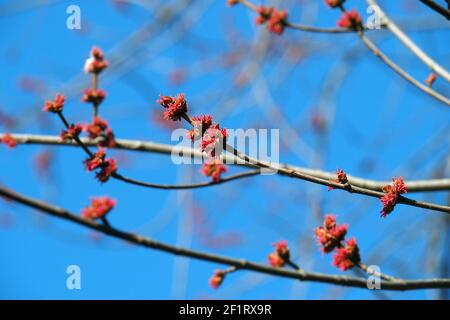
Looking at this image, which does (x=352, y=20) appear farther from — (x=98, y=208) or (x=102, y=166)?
(x=98, y=208)

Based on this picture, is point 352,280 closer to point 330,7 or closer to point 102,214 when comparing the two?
point 102,214

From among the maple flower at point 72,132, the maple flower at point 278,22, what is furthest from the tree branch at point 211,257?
the maple flower at point 278,22

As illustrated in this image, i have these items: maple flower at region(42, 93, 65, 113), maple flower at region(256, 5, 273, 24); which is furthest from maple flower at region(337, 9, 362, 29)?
maple flower at region(42, 93, 65, 113)

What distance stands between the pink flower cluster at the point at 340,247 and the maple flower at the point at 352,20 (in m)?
1.51

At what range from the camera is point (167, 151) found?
10.3 ft

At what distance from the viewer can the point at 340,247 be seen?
247 cm

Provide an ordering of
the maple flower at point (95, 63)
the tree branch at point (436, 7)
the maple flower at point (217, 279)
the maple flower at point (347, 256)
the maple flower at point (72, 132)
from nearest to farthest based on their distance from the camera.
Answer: the tree branch at point (436, 7) < the maple flower at point (347, 256) < the maple flower at point (72, 132) < the maple flower at point (217, 279) < the maple flower at point (95, 63)

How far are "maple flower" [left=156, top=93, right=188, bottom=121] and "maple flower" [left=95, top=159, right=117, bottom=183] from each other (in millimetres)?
590

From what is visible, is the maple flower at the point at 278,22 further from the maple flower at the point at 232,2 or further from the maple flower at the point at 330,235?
the maple flower at the point at 330,235

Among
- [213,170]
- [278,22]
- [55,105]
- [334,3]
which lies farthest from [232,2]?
[55,105]

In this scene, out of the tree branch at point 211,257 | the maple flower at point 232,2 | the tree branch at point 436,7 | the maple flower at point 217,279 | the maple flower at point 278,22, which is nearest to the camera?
the tree branch at point 211,257

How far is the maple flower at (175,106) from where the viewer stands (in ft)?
6.61
